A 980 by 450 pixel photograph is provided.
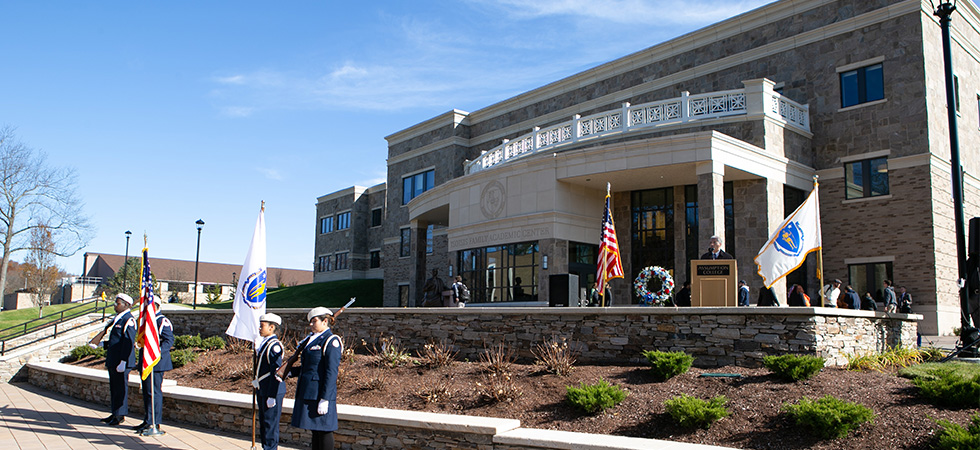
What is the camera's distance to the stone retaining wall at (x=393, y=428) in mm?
8039

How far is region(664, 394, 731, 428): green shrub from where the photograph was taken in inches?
333

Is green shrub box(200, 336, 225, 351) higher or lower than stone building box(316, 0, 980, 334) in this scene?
lower

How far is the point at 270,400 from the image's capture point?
9180mm

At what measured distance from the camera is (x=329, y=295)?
46312 mm

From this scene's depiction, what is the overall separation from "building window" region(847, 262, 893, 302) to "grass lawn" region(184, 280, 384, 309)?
28385 mm

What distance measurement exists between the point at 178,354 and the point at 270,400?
954 cm

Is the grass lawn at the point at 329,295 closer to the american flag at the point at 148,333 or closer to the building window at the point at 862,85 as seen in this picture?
the building window at the point at 862,85

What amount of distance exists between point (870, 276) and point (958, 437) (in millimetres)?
17687

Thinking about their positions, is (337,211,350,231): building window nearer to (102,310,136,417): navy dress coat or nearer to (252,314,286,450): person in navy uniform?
(102,310,136,417): navy dress coat

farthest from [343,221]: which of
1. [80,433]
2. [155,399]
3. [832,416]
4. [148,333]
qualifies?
[832,416]

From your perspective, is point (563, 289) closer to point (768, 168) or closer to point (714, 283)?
point (714, 283)

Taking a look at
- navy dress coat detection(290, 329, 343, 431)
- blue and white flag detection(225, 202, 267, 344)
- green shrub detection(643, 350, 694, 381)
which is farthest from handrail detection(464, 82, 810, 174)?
navy dress coat detection(290, 329, 343, 431)

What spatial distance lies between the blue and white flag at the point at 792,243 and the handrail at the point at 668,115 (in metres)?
9.10

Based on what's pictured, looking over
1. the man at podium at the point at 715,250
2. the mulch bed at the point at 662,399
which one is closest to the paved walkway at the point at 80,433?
the mulch bed at the point at 662,399
